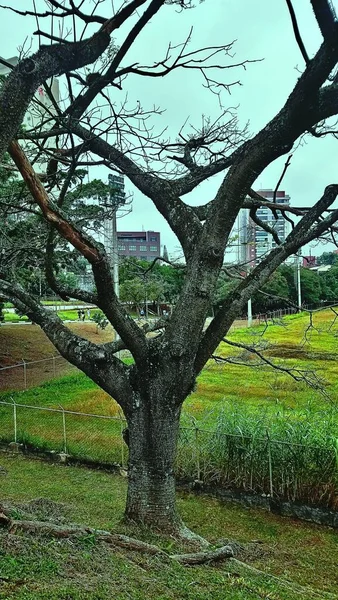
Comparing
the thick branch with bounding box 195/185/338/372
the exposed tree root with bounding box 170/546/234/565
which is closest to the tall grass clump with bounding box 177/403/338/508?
the thick branch with bounding box 195/185/338/372

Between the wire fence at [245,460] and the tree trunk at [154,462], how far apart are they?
1097 millimetres

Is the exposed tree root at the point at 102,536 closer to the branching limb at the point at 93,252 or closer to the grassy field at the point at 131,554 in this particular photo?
the grassy field at the point at 131,554

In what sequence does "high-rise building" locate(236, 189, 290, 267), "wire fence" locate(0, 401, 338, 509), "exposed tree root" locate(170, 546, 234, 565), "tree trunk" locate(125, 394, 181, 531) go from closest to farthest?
"exposed tree root" locate(170, 546, 234, 565) < "tree trunk" locate(125, 394, 181, 531) < "wire fence" locate(0, 401, 338, 509) < "high-rise building" locate(236, 189, 290, 267)

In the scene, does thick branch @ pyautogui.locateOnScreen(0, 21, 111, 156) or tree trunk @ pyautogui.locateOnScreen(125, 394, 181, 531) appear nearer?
thick branch @ pyautogui.locateOnScreen(0, 21, 111, 156)

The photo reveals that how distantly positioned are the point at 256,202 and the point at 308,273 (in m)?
41.6

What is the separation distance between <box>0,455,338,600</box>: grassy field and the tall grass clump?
0.40 meters

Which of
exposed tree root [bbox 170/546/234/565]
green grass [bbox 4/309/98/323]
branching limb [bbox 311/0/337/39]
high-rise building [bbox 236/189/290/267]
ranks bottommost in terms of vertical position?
exposed tree root [bbox 170/546/234/565]

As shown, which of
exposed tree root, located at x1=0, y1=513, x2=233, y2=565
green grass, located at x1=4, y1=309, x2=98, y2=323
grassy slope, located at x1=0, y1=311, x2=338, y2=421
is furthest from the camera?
green grass, located at x1=4, y1=309, x2=98, y2=323

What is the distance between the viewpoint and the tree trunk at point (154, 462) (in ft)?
16.8

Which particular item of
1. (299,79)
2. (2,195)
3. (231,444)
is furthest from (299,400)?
(299,79)

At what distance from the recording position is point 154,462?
16.9 ft

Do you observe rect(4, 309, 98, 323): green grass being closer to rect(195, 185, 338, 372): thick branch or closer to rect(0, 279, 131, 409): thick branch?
rect(0, 279, 131, 409): thick branch

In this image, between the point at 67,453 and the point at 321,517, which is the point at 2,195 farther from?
the point at 321,517

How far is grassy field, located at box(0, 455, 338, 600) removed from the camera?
3039 millimetres
